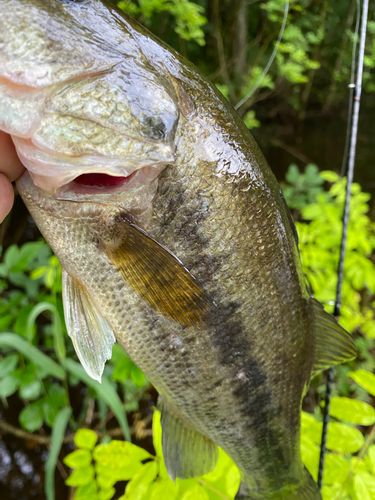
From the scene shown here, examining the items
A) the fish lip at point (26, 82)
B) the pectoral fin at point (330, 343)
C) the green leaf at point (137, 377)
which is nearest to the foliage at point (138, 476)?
the green leaf at point (137, 377)

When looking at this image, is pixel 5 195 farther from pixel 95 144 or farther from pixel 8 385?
pixel 8 385

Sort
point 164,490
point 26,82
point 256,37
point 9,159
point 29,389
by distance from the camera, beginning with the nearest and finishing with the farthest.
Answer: point 26,82 → point 9,159 → point 164,490 → point 29,389 → point 256,37

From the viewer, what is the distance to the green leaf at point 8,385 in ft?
4.53

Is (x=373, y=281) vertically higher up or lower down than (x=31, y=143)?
lower down

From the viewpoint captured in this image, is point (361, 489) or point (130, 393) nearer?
point (361, 489)

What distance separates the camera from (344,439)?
1018 mm

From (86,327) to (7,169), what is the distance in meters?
0.41

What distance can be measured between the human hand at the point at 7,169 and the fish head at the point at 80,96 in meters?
0.06

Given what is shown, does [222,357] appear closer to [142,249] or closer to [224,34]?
[142,249]

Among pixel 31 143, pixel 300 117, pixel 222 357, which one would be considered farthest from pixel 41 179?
pixel 300 117

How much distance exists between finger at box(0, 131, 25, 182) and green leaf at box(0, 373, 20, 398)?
102cm

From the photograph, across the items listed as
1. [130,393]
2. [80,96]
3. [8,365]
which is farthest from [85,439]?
[130,393]

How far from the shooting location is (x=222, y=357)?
88 cm

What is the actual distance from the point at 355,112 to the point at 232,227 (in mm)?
721
